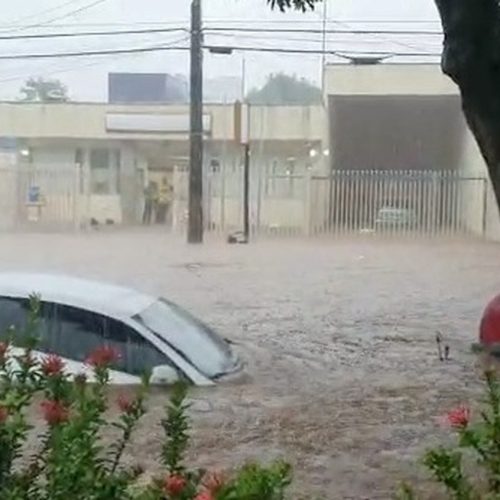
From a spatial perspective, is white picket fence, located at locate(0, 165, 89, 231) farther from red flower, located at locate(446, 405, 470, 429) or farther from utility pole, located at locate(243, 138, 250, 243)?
red flower, located at locate(446, 405, 470, 429)

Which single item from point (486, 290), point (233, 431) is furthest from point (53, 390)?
point (486, 290)

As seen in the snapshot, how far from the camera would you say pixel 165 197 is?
41.0 meters

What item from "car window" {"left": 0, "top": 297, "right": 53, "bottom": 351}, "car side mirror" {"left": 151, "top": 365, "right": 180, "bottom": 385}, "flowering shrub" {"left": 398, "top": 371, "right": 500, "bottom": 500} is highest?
"flowering shrub" {"left": 398, "top": 371, "right": 500, "bottom": 500}

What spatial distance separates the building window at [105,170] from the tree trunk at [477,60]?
109 feet

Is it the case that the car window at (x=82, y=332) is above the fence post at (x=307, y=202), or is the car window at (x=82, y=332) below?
above

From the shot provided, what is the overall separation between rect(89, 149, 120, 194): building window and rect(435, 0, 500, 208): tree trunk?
109 feet

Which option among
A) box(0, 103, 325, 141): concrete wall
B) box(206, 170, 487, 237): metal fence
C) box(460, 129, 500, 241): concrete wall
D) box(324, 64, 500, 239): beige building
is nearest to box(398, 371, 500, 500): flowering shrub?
box(324, 64, 500, 239): beige building

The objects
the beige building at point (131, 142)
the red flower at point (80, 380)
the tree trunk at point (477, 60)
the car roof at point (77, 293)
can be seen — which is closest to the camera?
the red flower at point (80, 380)

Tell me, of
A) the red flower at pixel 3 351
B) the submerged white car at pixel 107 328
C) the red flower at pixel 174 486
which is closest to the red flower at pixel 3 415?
the red flower at pixel 3 351

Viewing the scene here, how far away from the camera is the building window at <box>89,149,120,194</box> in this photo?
134ft

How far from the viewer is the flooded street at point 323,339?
23.8ft

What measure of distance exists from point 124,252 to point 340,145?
14.5 metres

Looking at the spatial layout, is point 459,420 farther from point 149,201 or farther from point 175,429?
point 149,201

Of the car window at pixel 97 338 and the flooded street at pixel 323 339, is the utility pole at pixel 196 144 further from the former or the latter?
the car window at pixel 97 338
